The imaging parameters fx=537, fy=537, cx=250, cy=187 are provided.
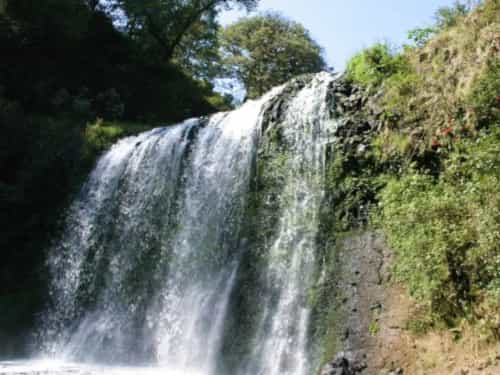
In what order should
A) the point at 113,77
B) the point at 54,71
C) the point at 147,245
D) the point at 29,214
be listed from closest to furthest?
the point at 147,245 → the point at 29,214 → the point at 54,71 → the point at 113,77

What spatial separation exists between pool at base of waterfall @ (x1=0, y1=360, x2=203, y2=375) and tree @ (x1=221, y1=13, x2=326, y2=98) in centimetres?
2418

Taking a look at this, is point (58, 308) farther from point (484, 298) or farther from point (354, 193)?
point (484, 298)

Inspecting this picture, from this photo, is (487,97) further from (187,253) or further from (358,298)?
(187,253)

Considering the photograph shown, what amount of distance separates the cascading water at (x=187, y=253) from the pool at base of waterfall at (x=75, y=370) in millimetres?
69

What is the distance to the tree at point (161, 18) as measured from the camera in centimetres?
2277

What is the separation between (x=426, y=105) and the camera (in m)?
8.36

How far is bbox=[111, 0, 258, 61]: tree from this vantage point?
2277 cm

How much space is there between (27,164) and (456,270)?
38.9 ft

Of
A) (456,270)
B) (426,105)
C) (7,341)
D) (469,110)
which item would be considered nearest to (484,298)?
(456,270)

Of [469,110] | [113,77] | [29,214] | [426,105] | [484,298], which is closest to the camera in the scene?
[484,298]

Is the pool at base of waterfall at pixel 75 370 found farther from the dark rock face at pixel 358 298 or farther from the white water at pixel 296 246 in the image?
the dark rock face at pixel 358 298

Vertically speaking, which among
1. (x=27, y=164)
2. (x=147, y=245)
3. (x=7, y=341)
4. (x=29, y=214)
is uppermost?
(x=27, y=164)

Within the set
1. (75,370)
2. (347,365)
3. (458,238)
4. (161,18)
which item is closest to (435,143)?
(458,238)

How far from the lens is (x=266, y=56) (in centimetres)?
3272
